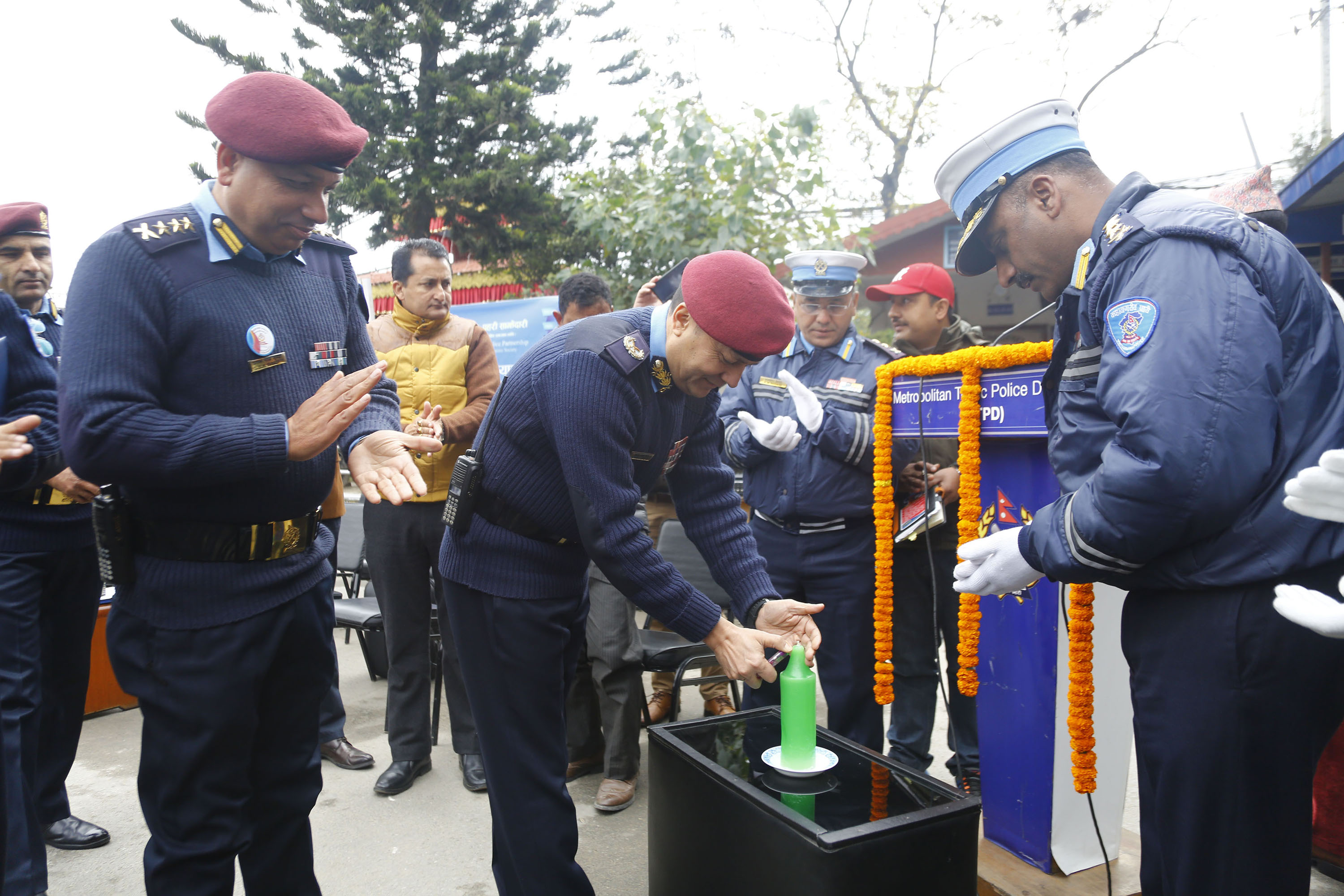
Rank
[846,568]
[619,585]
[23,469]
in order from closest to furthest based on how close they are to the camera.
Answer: [619,585] → [23,469] → [846,568]

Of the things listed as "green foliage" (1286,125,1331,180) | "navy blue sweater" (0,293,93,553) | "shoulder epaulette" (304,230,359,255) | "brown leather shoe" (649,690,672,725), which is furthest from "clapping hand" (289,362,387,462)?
"green foliage" (1286,125,1331,180)

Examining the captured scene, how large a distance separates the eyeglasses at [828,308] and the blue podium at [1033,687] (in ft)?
3.16

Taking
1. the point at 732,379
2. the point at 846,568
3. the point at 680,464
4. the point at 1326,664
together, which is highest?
the point at 732,379

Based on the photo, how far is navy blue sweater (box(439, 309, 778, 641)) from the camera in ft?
5.91

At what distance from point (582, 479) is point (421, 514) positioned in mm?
1781

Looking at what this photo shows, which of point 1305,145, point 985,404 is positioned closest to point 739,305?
point 985,404

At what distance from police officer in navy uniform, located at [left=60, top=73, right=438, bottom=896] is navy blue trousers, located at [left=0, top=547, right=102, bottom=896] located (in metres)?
0.87

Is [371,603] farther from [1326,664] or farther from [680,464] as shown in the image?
[1326,664]

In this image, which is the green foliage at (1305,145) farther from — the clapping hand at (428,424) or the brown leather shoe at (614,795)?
the clapping hand at (428,424)

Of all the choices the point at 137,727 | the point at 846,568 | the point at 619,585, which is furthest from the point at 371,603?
the point at 619,585

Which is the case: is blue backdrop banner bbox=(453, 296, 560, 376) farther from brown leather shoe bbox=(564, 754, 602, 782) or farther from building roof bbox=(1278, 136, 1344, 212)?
building roof bbox=(1278, 136, 1344, 212)

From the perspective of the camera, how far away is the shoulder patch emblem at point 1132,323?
1.33 meters

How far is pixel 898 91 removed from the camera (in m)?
18.3

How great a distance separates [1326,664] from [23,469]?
3.21 meters
